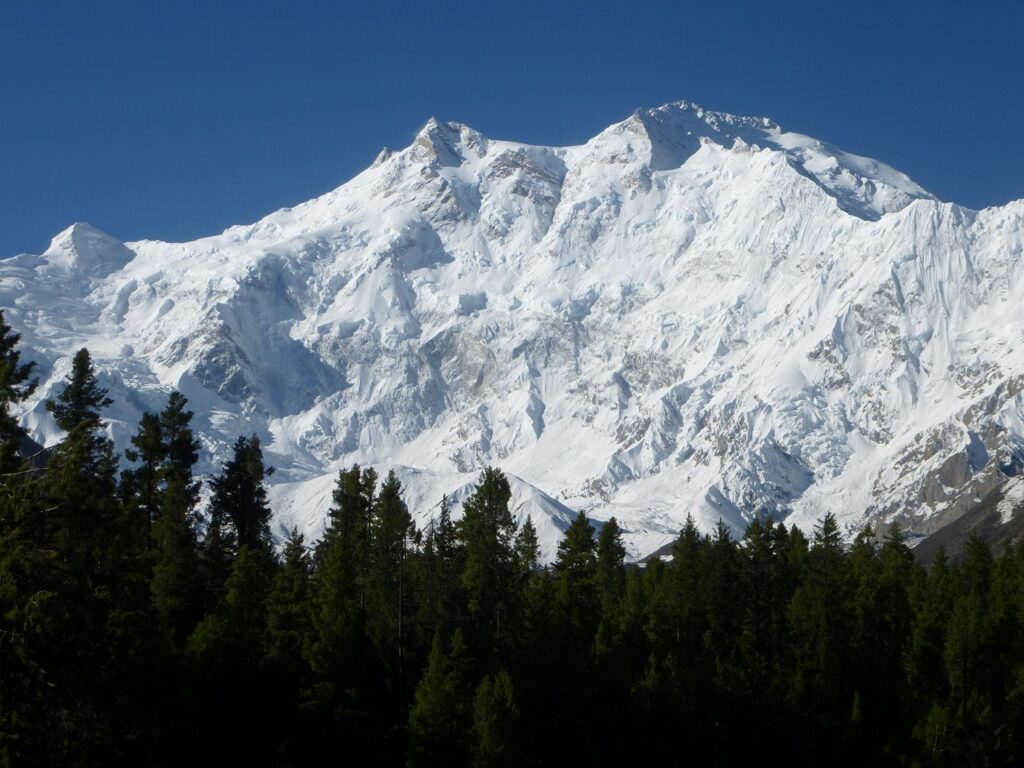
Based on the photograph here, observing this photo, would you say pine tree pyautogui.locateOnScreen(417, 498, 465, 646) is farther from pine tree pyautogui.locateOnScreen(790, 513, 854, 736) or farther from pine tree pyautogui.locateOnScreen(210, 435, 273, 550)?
pine tree pyautogui.locateOnScreen(790, 513, 854, 736)

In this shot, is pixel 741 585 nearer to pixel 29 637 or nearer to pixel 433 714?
pixel 433 714

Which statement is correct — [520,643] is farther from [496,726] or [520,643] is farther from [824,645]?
[824,645]

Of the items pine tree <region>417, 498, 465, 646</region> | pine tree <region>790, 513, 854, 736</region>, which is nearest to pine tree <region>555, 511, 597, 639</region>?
pine tree <region>417, 498, 465, 646</region>

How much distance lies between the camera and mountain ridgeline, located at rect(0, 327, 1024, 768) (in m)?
68.9

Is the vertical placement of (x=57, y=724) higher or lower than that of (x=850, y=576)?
lower

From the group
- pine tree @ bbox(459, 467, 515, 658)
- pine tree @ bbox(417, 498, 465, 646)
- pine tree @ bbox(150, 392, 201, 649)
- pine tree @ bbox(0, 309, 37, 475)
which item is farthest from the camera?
pine tree @ bbox(459, 467, 515, 658)

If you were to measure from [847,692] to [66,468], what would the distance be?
59.4m

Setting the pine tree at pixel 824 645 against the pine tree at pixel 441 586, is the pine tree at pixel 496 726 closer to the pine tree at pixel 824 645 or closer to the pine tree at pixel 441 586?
the pine tree at pixel 441 586

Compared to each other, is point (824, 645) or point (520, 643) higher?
point (520, 643)

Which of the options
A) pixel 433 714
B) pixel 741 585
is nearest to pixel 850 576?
pixel 741 585

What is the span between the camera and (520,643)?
77.4 meters

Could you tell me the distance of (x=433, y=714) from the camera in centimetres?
7100

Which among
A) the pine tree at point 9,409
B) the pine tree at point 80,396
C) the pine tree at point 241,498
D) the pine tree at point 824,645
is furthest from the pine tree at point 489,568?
the pine tree at point 9,409

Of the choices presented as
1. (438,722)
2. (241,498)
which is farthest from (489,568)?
(241,498)
